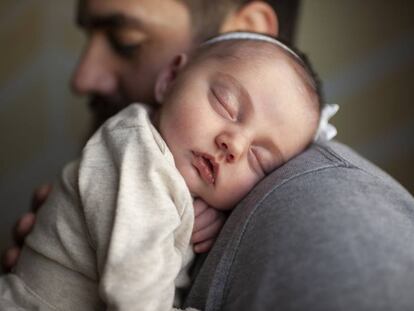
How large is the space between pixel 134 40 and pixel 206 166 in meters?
0.71

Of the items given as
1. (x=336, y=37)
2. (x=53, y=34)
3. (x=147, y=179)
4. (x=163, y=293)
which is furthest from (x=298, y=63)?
(x=53, y=34)

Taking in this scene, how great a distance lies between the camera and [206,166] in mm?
941

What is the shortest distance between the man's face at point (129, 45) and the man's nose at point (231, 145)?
0.60m

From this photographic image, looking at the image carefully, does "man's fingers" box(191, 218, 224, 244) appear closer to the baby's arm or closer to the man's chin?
the baby's arm

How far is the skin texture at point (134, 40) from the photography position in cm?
150

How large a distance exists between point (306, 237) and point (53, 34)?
7.43ft

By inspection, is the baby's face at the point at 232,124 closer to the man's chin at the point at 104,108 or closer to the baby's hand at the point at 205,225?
the baby's hand at the point at 205,225

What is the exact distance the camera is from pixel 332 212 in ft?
2.33

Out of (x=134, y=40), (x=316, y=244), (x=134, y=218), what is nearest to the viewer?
(x=316, y=244)

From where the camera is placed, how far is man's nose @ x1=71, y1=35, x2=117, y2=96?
160 cm

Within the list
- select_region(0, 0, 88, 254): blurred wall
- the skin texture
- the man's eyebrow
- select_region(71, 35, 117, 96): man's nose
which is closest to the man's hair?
the skin texture

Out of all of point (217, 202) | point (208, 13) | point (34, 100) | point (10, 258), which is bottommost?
point (34, 100)

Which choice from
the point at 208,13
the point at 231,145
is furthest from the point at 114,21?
the point at 231,145

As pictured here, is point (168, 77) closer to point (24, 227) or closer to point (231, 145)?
point (231, 145)
